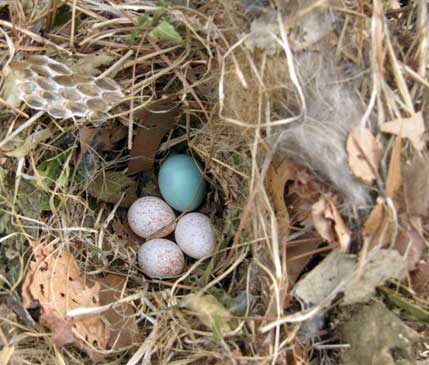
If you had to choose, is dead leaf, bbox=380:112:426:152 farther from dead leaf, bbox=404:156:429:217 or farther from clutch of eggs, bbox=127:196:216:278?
clutch of eggs, bbox=127:196:216:278

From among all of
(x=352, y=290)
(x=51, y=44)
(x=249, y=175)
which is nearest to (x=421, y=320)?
(x=352, y=290)

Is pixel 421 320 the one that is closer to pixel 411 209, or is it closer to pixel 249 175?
pixel 411 209

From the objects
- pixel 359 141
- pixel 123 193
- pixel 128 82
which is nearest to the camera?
pixel 359 141

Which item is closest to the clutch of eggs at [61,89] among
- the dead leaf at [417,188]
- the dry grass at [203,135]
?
the dry grass at [203,135]

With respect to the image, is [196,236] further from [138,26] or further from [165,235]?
[138,26]

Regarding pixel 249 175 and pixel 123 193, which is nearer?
pixel 249 175

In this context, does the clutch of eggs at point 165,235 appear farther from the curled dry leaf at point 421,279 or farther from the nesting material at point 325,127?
the curled dry leaf at point 421,279

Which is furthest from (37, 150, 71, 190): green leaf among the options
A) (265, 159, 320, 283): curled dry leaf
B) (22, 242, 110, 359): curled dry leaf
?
(265, 159, 320, 283): curled dry leaf
